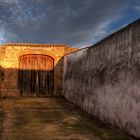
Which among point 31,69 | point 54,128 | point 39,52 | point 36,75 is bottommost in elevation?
point 54,128

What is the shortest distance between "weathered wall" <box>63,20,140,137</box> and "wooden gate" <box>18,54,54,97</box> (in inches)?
185

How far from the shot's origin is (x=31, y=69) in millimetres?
14797

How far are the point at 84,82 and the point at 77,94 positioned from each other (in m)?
1.28

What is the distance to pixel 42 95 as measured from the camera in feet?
48.6

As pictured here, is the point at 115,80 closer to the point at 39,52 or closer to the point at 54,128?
the point at 54,128

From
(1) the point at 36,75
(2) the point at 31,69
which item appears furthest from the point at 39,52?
(1) the point at 36,75

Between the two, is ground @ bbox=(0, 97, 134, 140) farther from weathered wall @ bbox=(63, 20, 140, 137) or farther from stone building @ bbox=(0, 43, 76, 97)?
stone building @ bbox=(0, 43, 76, 97)

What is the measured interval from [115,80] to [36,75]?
28.7 ft

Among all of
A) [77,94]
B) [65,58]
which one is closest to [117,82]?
[77,94]

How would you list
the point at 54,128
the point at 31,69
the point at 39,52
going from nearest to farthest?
the point at 54,128 → the point at 31,69 → the point at 39,52

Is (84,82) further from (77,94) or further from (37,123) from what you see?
(37,123)

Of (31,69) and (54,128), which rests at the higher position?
(31,69)

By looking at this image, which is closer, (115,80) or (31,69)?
(115,80)

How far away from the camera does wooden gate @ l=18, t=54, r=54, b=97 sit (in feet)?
48.2
